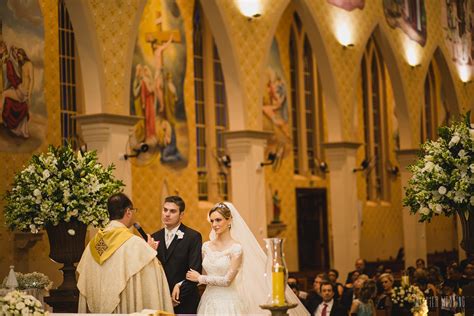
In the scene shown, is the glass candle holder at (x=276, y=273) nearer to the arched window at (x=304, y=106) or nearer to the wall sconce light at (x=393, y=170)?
the arched window at (x=304, y=106)

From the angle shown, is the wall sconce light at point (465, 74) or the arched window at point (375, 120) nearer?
the wall sconce light at point (465, 74)

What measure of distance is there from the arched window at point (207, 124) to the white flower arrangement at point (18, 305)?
15.5 metres

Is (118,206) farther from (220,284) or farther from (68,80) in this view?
(68,80)

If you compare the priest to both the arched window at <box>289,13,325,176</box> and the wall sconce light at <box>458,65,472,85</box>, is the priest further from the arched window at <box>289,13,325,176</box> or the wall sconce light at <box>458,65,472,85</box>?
the wall sconce light at <box>458,65,472,85</box>

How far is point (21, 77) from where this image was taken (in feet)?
50.9

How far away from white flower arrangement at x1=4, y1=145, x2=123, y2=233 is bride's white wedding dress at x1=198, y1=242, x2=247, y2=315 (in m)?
2.61

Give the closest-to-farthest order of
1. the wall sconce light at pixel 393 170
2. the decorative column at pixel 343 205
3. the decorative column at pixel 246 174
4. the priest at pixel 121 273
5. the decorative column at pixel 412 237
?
the priest at pixel 121 273
the decorative column at pixel 246 174
the decorative column at pixel 343 205
the decorative column at pixel 412 237
the wall sconce light at pixel 393 170

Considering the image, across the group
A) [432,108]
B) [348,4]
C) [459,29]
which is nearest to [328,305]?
[348,4]

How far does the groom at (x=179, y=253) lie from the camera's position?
27.3 ft

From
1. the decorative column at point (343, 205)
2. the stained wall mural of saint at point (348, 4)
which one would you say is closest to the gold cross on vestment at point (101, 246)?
the decorative column at point (343, 205)

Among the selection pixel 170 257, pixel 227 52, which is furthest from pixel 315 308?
pixel 227 52

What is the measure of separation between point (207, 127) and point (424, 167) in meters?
13.1

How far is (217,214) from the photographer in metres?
8.05

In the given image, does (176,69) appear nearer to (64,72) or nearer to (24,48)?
(64,72)
